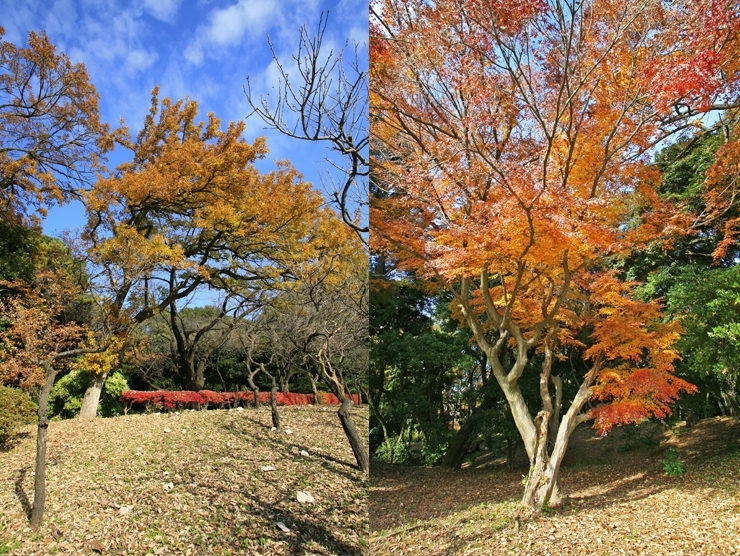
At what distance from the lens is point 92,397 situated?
2.87m

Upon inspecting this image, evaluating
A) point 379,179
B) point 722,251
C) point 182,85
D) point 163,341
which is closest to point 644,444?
point 722,251

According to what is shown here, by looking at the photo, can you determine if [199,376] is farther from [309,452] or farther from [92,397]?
[309,452]

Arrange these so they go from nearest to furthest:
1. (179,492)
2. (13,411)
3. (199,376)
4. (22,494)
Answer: (22,494), (179,492), (13,411), (199,376)

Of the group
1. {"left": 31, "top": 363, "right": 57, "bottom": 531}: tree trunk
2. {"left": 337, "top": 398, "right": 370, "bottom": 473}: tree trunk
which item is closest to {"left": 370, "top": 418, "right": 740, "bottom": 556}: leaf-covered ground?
{"left": 337, "top": 398, "right": 370, "bottom": 473}: tree trunk

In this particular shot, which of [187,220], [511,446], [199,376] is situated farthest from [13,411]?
[511,446]

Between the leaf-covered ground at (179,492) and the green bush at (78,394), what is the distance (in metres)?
0.09

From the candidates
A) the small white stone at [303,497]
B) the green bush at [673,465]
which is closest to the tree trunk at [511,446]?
the green bush at [673,465]

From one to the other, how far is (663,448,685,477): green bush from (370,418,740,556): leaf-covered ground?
A: 48 millimetres

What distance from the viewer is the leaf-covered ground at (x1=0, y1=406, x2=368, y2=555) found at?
2064mm

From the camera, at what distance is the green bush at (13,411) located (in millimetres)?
2393

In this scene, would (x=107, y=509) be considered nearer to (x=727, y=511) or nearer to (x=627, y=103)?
(x=727, y=511)

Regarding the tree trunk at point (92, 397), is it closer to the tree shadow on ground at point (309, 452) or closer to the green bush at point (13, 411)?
the green bush at point (13, 411)

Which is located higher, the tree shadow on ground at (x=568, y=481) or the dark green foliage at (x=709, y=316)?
the dark green foliage at (x=709, y=316)

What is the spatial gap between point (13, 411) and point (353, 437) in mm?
1820
